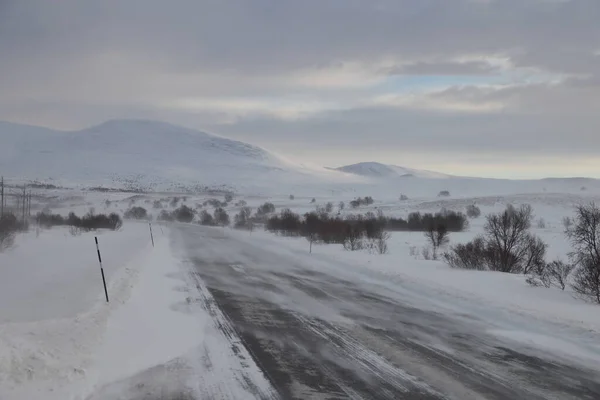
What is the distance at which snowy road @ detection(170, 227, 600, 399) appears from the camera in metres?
6.95

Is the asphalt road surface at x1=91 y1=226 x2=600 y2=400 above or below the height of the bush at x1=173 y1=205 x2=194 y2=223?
above

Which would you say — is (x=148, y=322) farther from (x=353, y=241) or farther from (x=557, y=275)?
(x=353, y=241)

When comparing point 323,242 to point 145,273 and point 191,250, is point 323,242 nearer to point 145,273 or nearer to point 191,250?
point 191,250

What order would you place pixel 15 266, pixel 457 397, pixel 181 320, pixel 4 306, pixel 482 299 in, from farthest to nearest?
pixel 15 266
pixel 482 299
pixel 4 306
pixel 181 320
pixel 457 397

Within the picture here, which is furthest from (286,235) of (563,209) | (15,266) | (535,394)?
(563,209)

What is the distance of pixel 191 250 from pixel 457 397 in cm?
2540

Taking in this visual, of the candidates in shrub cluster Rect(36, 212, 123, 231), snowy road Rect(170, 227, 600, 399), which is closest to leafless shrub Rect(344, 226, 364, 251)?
snowy road Rect(170, 227, 600, 399)

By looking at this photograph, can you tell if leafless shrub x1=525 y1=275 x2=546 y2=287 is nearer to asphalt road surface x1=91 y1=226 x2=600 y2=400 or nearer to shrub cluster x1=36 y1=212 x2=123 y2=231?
asphalt road surface x1=91 y1=226 x2=600 y2=400

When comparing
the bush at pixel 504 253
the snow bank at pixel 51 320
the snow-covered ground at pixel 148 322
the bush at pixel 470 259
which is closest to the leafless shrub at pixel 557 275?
the snow-covered ground at pixel 148 322

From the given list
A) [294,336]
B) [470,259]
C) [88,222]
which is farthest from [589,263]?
[88,222]

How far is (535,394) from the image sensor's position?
6.83 meters

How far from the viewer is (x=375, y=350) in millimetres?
8711

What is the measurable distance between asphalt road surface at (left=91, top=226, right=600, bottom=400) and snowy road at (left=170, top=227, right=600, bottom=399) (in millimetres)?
14

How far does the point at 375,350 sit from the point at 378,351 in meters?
0.07
